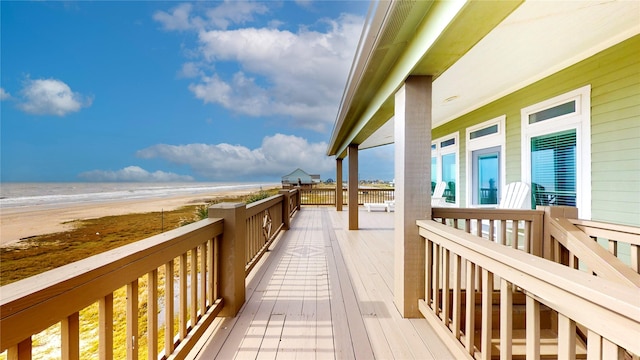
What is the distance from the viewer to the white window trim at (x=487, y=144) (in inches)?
192

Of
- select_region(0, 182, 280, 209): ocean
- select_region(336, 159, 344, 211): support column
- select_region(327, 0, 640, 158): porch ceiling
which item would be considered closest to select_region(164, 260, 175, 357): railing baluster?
select_region(327, 0, 640, 158): porch ceiling

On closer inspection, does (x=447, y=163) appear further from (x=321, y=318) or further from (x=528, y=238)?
(x=321, y=318)

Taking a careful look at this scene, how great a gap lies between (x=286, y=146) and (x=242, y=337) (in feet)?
118

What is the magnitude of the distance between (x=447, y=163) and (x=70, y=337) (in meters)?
7.37

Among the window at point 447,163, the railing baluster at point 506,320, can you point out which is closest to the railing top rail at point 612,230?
the railing baluster at point 506,320

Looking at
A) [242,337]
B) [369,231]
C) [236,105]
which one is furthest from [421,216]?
[236,105]

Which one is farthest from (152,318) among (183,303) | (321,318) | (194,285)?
(321,318)

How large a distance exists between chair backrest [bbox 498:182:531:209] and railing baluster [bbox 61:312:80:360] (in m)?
4.81

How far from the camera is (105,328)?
1.17m

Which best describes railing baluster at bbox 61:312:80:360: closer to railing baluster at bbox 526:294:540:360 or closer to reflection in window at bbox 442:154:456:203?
railing baluster at bbox 526:294:540:360

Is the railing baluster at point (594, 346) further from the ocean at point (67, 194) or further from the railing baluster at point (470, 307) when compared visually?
the ocean at point (67, 194)

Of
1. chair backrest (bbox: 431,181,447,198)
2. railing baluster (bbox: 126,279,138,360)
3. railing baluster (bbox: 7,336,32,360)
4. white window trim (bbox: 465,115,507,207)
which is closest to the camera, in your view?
railing baluster (bbox: 7,336,32,360)

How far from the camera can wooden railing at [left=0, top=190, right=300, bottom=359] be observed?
Answer: 2.77ft

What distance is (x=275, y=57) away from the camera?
1280 cm
